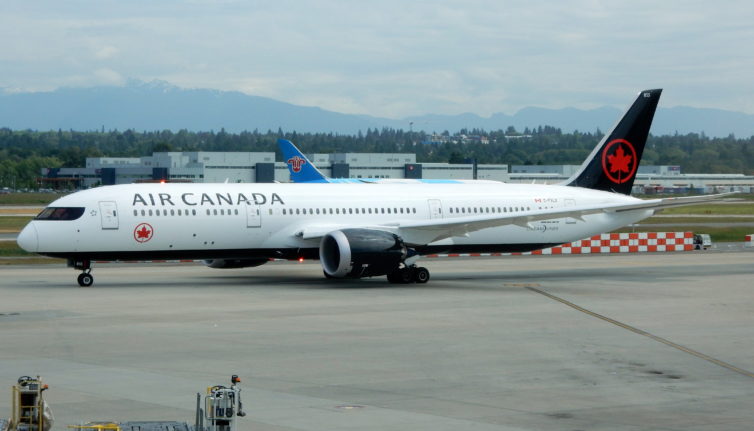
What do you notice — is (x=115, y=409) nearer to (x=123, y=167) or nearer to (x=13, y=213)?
(x=13, y=213)

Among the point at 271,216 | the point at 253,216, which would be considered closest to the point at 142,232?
the point at 253,216

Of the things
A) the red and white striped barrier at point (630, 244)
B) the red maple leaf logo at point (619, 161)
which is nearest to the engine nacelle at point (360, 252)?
the red maple leaf logo at point (619, 161)

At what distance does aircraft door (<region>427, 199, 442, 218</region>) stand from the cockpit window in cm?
1292

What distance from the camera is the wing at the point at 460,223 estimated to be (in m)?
38.1

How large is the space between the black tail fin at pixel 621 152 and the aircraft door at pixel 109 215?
19.7 meters

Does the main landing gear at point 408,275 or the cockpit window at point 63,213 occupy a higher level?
the cockpit window at point 63,213

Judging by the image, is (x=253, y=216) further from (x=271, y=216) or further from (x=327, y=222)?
(x=327, y=222)

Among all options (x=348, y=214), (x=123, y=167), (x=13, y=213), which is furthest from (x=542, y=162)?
(x=348, y=214)

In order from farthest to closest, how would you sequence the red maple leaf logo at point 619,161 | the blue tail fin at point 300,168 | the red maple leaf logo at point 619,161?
1. the blue tail fin at point 300,168
2. the red maple leaf logo at point 619,161
3. the red maple leaf logo at point 619,161

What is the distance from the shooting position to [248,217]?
37500 mm

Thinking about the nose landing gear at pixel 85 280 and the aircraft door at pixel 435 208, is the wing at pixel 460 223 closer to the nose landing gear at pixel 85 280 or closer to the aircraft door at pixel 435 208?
the aircraft door at pixel 435 208

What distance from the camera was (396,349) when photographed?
893 inches

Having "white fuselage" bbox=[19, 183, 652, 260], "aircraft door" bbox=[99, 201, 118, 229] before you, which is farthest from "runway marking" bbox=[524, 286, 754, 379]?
"aircraft door" bbox=[99, 201, 118, 229]

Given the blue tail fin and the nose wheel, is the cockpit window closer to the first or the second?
the nose wheel
